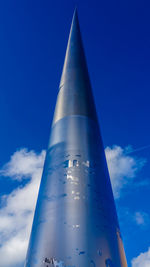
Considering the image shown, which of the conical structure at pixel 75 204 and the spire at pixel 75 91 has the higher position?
the spire at pixel 75 91

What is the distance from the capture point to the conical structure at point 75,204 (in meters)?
2.11

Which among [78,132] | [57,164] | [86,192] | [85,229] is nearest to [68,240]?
[85,229]

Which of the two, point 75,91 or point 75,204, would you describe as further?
point 75,91

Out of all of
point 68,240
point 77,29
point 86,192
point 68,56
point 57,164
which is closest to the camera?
point 68,240

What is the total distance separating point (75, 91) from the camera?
4.15 meters

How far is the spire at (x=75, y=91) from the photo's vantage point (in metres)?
3.82

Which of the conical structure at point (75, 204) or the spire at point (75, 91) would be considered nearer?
the conical structure at point (75, 204)

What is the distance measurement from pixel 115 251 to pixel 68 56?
4512 millimetres

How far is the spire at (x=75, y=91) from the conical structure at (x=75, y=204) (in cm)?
3

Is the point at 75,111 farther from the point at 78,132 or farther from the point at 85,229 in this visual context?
the point at 85,229

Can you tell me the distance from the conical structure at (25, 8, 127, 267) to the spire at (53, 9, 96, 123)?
0.09 feet

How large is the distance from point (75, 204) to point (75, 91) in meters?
2.37

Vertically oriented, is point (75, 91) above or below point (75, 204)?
above

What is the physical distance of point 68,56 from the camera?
5379 mm
